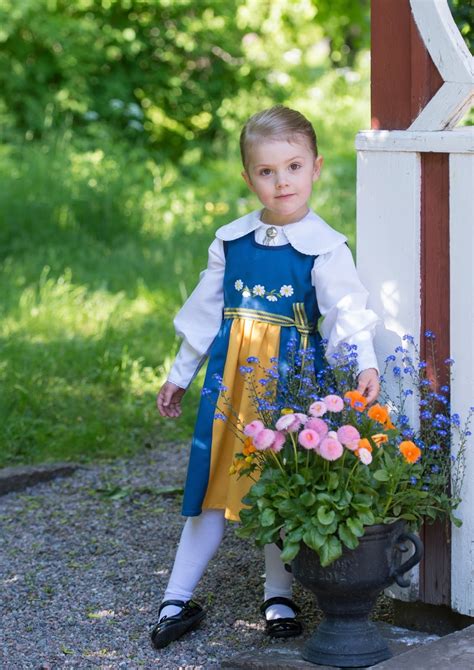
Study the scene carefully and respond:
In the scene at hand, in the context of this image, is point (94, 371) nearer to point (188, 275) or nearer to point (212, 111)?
point (188, 275)

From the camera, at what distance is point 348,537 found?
8.79 ft

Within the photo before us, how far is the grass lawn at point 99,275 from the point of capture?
16.6ft

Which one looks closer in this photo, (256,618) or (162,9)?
(256,618)

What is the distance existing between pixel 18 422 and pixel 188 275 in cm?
221

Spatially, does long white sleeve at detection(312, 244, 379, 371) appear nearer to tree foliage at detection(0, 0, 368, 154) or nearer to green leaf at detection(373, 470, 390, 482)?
green leaf at detection(373, 470, 390, 482)

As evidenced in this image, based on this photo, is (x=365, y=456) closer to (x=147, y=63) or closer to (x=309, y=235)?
(x=309, y=235)

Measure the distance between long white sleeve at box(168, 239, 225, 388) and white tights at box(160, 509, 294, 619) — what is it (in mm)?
376

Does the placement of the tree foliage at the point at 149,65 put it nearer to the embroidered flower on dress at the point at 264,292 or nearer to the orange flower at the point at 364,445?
the embroidered flower on dress at the point at 264,292

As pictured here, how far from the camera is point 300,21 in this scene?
11789mm

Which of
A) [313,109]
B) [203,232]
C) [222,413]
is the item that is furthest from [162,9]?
[222,413]

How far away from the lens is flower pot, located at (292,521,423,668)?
2758 millimetres

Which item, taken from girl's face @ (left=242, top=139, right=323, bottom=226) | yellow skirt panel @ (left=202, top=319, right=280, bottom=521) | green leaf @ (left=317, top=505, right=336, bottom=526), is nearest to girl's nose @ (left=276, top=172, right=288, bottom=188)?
girl's face @ (left=242, top=139, right=323, bottom=226)

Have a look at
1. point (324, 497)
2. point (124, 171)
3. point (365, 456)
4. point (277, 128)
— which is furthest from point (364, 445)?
point (124, 171)

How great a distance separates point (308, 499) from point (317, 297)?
0.60m
